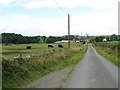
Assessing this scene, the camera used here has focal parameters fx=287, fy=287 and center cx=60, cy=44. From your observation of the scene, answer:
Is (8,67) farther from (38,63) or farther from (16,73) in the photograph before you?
(38,63)

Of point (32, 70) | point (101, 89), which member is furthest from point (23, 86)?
point (32, 70)

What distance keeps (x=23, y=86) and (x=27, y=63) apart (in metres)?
5.09

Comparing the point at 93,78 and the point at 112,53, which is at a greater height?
the point at 93,78

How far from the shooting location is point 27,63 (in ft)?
60.5

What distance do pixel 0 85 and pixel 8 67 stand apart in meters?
2.21

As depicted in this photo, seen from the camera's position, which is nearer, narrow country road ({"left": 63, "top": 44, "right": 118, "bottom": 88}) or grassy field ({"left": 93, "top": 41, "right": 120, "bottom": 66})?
narrow country road ({"left": 63, "top": 44, "right": 118, "bottom": 88})

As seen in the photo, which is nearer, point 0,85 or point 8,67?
point 0,85

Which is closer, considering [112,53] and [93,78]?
[93,78]

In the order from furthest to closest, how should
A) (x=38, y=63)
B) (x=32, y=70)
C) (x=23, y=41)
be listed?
1. (x=23, y=41)
2. (x=38, y=63)
3. (x=32, y=70)

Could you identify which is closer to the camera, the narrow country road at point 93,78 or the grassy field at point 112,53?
the narrow country road at point 93,78

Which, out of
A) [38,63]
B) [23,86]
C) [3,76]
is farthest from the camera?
[38,63]

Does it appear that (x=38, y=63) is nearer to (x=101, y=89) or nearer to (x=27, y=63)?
(x=27, y=63)

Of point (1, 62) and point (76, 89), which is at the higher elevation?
point (1, 62)

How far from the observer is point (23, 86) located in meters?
13.4
